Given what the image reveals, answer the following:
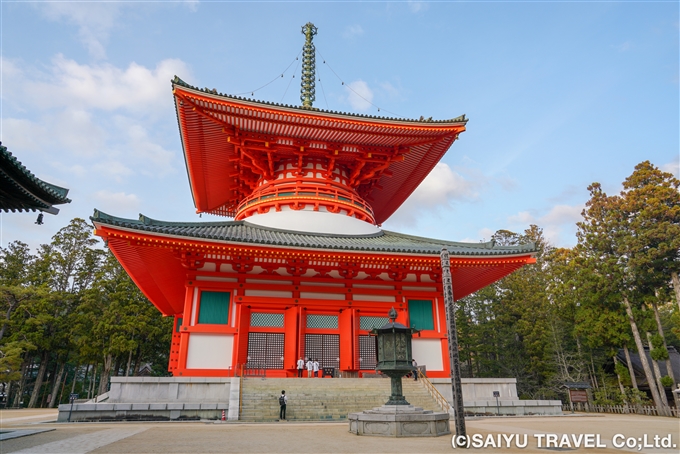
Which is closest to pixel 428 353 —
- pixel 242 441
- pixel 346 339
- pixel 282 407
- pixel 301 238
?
pixel 346 339

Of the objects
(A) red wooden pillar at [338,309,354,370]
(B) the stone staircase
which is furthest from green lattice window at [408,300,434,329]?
(B) the stone staircase

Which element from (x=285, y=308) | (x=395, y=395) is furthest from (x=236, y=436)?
(x=285, y=308)

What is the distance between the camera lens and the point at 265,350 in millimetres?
16062

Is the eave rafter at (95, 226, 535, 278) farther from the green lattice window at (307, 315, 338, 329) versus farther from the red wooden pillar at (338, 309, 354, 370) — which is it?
the green lattice window at (307, 315, 338, 329)

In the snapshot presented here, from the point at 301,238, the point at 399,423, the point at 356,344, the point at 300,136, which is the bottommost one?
the point at 399,423

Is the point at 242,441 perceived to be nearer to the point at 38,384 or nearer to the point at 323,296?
the point at 323,296

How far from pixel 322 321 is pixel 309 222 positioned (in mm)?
4814

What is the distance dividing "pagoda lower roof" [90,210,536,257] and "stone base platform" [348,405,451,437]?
280 inches

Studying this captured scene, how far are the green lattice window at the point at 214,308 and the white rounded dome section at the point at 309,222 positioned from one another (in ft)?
14.6

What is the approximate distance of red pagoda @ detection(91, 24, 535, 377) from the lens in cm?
1536

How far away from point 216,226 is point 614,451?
15005mm

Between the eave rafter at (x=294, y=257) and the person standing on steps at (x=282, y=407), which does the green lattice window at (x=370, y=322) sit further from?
the person standing on steps at (x=282, y=407)

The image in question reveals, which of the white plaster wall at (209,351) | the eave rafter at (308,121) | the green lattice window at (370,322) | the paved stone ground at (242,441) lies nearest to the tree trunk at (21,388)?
the white plaster wall at (209,351)

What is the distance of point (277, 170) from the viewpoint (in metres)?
21.0
